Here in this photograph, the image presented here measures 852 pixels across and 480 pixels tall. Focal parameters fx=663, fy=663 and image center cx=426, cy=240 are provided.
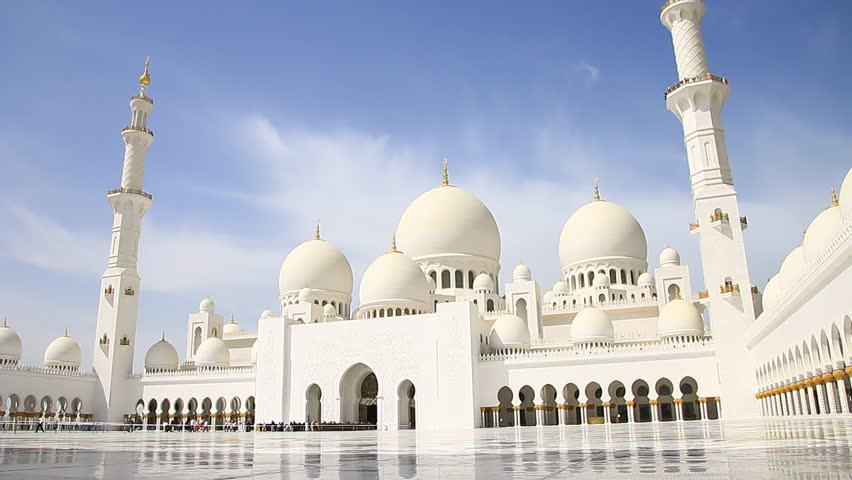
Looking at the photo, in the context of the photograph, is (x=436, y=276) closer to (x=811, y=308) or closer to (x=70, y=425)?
(x=70, y=425)

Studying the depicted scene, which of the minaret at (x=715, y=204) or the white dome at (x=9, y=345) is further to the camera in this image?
the white dome at (x=9, y=345)

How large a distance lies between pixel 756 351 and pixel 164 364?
908 inches

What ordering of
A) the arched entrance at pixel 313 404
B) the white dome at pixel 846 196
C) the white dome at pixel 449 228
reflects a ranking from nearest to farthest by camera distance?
the white dome at pixel 846 196 → the arched entrance at pixel 313 404 → the white dome at pixel 449 228

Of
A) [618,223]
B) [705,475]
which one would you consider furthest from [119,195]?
[705,475]

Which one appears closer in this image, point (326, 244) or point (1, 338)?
point (1, 338)

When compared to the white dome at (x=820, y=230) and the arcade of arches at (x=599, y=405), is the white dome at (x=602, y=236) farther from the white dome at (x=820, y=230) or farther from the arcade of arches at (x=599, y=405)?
the white dome at (x=820, y=230)

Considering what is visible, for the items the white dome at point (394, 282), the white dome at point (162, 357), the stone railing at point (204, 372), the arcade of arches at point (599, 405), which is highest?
the white dome at point (394, 282)

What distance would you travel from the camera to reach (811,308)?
41.6 feet

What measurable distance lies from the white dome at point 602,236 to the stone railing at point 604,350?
5884mm

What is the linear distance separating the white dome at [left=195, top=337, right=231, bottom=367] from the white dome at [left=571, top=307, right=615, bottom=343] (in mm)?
15068

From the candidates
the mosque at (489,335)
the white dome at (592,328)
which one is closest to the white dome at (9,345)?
the mosque at (489,335)

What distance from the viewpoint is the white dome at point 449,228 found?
1105 inches

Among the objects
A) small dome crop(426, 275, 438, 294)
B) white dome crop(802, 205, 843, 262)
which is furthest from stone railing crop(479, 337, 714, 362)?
white dome crop(802, 205, 843, 262)

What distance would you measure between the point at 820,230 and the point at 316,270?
65.8 ft
